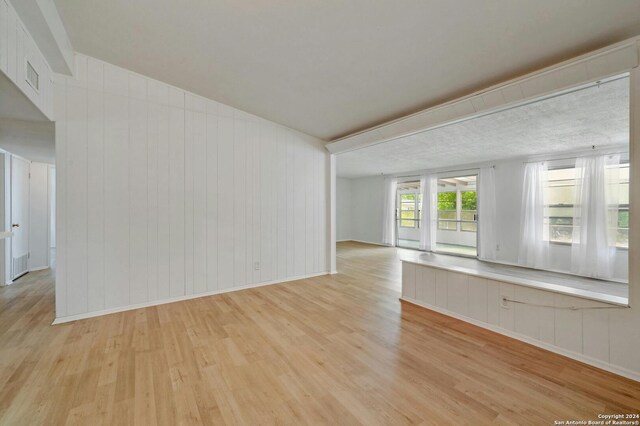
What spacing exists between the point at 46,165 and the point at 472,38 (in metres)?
7.24

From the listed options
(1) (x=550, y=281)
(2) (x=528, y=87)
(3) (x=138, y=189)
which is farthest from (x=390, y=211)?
(3) (x=138, y=189)

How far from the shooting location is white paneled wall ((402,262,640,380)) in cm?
184

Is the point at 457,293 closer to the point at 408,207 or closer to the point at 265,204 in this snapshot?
the point at 265,204

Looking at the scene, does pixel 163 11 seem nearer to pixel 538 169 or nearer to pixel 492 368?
pixel 492 368

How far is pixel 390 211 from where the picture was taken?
8367 mm

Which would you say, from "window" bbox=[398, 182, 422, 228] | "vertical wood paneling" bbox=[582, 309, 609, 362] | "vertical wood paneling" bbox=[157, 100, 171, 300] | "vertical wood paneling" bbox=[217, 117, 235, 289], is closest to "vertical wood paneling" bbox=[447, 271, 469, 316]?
"vertical wood paneling" bbox=[582, 309, 609, 362]

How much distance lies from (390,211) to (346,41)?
21.7 ft

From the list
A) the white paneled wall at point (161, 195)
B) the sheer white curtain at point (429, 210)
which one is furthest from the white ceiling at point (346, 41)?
the sheer white curtain at point (429, 210)

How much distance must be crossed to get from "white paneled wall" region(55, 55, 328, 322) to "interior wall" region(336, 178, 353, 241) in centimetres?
512

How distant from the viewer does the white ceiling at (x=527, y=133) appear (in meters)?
2.72

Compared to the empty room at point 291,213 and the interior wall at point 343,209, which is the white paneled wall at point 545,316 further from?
the interior wall at point 343,209

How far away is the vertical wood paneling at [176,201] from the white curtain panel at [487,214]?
6.38 meters

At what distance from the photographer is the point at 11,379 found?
1.80 m

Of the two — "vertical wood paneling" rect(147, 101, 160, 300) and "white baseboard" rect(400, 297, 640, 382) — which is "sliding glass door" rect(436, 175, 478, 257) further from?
"vertical wood paneling" rect(147, 101, 160, 300)
